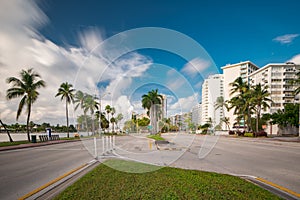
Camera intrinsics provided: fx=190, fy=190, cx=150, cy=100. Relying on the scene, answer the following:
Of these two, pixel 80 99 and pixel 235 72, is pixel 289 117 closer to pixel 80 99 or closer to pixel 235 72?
pixel 80 99

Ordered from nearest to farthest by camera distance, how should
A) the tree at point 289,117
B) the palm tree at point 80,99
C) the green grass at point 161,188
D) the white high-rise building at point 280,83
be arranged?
1. the green grass at point 161,188
2. the palm tree at point 80,99
3. the tree at point 289,117
4. the white high-rise building at point 280,83

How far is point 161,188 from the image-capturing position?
439 cm

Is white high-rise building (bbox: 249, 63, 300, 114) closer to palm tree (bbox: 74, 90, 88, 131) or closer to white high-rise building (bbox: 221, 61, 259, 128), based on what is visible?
white high-rise building (bbox: 221, 61, 259, 128)

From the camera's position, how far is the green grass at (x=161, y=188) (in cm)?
398

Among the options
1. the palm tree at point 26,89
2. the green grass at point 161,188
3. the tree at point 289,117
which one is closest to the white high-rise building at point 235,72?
the tree at point 289,117

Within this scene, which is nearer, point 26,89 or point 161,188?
point 161,188

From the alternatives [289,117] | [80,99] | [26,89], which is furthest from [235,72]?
[80,99]

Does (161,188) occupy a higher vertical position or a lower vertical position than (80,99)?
lower

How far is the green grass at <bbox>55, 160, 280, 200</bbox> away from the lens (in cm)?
398

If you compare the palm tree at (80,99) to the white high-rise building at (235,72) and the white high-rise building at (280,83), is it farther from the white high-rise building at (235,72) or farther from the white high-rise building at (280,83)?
the white high-rise building at (235,72)

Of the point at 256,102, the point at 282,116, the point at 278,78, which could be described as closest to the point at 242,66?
the point at 278,78

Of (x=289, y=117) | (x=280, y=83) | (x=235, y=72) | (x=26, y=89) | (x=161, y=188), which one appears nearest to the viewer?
(x=161, y=188)

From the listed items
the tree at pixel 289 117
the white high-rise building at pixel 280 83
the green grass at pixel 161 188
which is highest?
the white high-rise building at pixel 280 83

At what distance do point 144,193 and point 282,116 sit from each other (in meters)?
57.3
